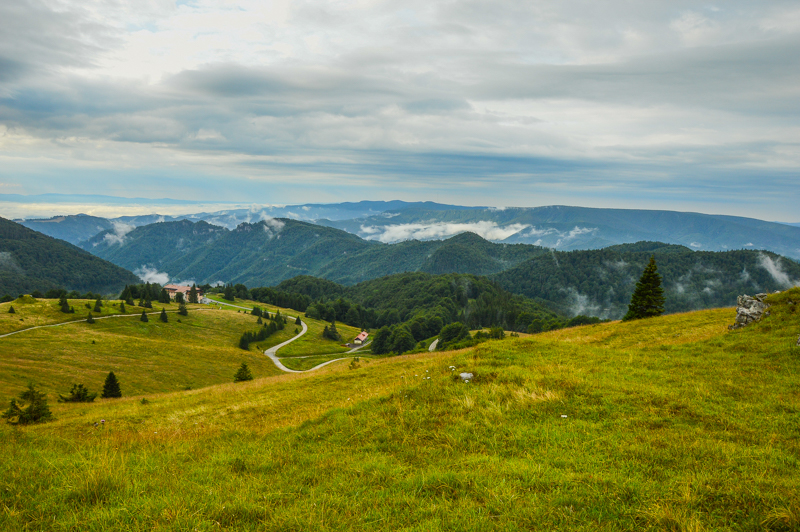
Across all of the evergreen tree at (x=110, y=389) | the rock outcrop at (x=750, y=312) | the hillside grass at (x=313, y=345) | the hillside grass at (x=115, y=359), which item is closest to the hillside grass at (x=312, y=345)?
the hillside grass at (x=313, y=345)

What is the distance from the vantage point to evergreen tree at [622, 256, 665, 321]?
116ft

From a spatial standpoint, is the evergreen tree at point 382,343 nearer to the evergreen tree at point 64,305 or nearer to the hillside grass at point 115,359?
the hillside grass at point 115,359

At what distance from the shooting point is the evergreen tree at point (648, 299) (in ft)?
116

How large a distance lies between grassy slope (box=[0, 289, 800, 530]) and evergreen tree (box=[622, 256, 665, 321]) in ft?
74.2

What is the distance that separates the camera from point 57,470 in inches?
276

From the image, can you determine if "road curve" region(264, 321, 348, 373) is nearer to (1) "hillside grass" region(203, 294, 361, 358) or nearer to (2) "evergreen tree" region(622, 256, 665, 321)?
(1) "hillside grass" region(203, 294, 361, 358)

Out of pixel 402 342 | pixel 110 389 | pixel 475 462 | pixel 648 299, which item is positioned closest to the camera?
pixel 475 462

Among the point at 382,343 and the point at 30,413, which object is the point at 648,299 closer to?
the point at 30,413

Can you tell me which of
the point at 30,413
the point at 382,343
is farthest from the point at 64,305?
the point at 30,413

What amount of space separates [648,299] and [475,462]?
36.2 meters

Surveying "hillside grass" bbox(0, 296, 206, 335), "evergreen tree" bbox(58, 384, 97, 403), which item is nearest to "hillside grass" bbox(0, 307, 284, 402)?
"hillside grass" bbox(0, 296, 206, 335)

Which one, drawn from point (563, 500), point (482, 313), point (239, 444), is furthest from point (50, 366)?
point (482, 313)

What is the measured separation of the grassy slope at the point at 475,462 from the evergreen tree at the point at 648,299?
22.6m

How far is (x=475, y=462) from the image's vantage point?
7.50m
